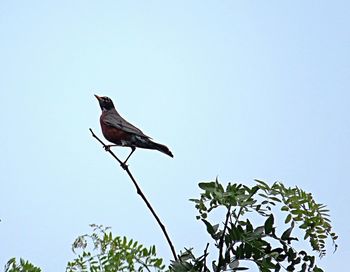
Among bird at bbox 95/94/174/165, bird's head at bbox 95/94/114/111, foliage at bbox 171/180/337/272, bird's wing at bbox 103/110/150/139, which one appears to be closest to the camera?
foliage at bbox 171/180/337/272

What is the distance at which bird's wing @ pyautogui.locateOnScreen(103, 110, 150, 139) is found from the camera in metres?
2.01

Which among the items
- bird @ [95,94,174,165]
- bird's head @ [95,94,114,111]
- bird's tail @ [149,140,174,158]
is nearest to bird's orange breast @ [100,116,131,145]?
bird @ [95,94,174,165]

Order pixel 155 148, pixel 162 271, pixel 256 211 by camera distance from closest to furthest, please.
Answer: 1. pixel 256 211
2. pixel 162 271
3. pixel 155 148

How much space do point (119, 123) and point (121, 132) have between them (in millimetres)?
55

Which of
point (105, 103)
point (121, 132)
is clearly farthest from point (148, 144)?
point (105, 103)

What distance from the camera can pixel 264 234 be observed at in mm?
1149

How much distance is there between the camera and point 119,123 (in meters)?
2.16

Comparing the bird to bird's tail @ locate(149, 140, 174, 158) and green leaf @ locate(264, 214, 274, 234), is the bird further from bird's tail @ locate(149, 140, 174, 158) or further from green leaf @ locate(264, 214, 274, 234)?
green leaf @ locate(264, 214, 274, 234)

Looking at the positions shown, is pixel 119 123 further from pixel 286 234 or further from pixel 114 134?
pixel 286 234

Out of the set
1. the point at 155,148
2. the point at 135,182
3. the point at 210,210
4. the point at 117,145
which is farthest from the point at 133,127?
the point at 210,210

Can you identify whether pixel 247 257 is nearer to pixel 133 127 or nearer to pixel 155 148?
pixel 155 148

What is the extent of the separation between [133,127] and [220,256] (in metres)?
1.04

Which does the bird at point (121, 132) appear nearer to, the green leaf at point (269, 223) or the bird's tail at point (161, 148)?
the bird's tail at point (161, 148)

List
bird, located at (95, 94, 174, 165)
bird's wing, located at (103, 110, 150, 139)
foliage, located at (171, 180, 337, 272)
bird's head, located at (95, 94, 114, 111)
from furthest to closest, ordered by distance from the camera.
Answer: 1. bird's head, located at (95, 94, 114, 111)
2. bird's wing, located at (103, 110, 150, 139)
3. bird, located at (95, 94, 174, 165)
4. foliage, located at (171, 180, 337, 272)
